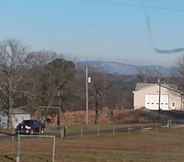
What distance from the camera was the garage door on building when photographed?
142625 mm

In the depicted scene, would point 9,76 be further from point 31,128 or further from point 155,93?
point 155,93

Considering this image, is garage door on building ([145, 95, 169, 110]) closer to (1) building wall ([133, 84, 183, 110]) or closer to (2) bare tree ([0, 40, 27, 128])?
(1) building wall ([133, 84, 183, 110])

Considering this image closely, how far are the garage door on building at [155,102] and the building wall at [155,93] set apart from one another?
2.40ft

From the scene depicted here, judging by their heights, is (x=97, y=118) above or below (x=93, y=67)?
below

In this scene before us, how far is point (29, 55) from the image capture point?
89000mm

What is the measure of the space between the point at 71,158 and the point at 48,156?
1.67 metres

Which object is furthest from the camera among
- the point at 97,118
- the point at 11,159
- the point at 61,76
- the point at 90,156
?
the point at 97,118

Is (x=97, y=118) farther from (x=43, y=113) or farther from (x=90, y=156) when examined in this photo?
(x=90, y=156)

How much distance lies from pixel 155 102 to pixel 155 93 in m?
2.33

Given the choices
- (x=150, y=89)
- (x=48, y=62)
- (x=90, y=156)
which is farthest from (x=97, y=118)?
(x=90, y=156)

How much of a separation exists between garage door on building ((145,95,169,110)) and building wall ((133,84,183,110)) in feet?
2.40

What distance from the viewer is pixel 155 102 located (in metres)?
145

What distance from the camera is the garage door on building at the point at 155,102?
5615 inches

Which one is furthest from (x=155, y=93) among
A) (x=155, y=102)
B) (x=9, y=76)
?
(x=9, y=76)
